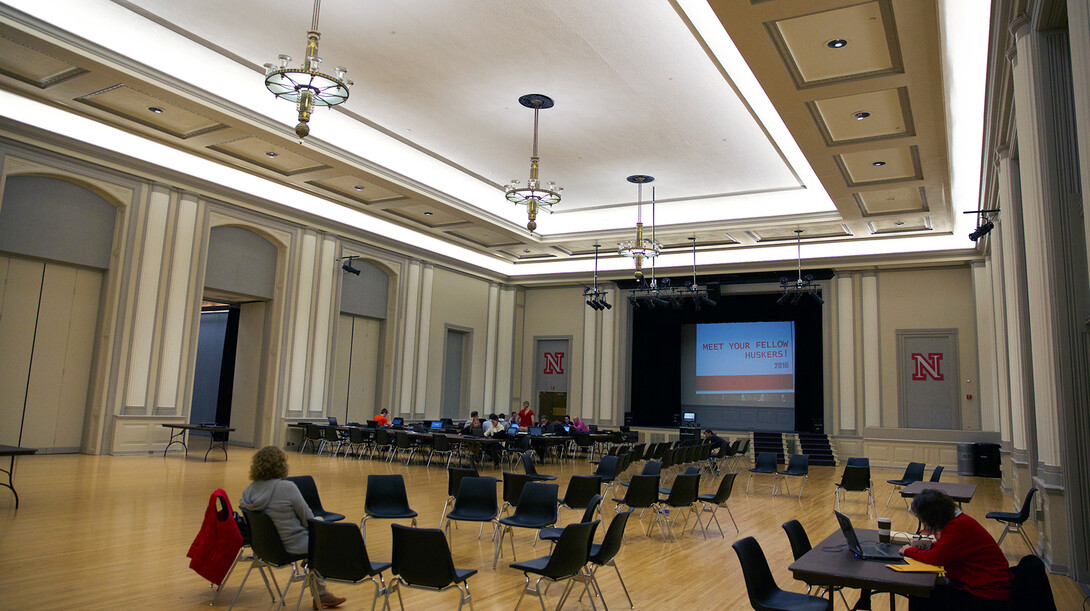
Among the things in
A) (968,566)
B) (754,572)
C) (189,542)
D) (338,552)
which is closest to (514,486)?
(189,542)

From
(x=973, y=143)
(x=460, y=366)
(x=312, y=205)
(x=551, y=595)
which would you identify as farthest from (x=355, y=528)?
(x=460, y=366)

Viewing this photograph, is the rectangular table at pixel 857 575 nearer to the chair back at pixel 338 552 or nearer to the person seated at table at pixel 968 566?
the person seated at table at pixel 968 566

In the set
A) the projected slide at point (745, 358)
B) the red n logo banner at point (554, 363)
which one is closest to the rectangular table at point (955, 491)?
the projected slide at point (745, 358)

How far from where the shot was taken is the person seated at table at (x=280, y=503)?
14.4 feet

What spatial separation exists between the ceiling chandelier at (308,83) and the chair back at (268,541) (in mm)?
3410

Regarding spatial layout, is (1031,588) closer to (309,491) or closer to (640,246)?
(309,491)

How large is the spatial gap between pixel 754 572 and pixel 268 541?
2849mm

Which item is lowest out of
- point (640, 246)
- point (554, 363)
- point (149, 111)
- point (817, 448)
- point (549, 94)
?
point (817, 448)

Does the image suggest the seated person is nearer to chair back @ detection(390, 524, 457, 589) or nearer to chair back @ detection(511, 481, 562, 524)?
chair back @ detection(511, 481, 562, 524)

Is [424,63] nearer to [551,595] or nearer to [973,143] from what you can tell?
[551,595]

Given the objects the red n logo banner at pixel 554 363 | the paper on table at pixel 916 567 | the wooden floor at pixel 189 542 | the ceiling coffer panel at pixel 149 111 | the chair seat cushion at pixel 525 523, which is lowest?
the wooden floor at pixel 189 542

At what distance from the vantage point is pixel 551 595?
505cm

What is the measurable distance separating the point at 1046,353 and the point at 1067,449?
80 centimetres

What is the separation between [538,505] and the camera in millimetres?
5883
